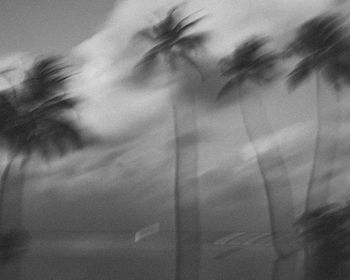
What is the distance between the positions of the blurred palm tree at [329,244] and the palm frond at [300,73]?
14.6 feet

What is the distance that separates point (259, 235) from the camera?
2123 cm

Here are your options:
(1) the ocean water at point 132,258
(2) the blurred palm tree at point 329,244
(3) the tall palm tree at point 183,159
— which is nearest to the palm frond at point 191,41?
(3) the tall palm tree at point 183,159

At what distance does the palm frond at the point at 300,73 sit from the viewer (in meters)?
14.4

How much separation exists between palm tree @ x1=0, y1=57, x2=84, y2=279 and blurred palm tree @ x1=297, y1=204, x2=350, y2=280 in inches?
367

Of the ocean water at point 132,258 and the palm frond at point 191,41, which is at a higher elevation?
the palm frond at point 191,41

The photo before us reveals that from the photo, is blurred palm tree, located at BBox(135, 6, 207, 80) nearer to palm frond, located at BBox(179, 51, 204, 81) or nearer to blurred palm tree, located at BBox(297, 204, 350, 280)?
palm frond, located at BBox(179, 51, 204, 81)

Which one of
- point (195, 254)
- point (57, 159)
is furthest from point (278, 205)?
point (57, 159)

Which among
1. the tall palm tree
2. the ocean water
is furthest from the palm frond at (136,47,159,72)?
the ocean water

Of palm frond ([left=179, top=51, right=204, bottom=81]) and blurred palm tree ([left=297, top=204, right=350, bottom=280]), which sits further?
palm frond ([left=179, top=51, right=204, bottom=81])

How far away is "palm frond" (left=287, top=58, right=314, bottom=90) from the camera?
14398mm

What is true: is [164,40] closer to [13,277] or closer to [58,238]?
[13,277]

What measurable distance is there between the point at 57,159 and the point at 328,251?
10822 mm

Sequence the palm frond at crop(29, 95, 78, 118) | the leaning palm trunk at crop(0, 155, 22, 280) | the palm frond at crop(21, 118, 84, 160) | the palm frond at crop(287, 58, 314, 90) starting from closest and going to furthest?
the palm frond at crop(287, 58, 314, 90), the palm frond at crop(29, 95, 78, 118), the palm frond at crop(21, 118, 84, 160), the leaning palm trunk at crop(0, 155, 22, 280)

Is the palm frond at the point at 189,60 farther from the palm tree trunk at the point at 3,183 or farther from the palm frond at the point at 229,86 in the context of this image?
the palm tree trunk at the point at 3,183
